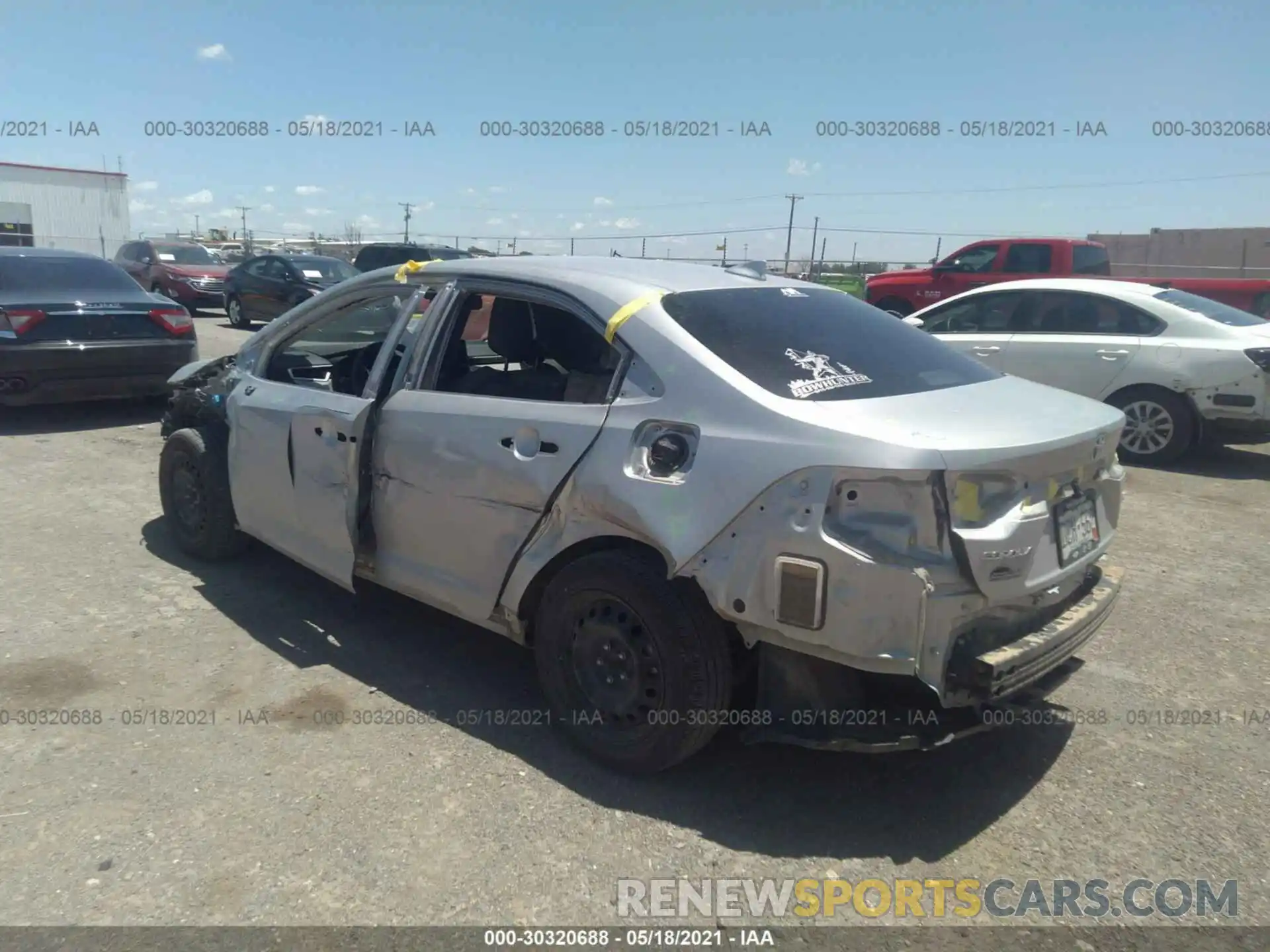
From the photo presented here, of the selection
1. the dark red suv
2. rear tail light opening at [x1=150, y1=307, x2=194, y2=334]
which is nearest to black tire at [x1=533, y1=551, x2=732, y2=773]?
rear tail light opening at [x1=150, y1=307, x2=194, y2=334]

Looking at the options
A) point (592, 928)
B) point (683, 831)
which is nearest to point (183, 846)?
point (592, 928)

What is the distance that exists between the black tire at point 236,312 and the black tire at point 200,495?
42.6 ft

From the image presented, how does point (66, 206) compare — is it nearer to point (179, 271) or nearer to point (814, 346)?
point (179, 271)

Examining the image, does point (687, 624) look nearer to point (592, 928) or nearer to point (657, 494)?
point (657, 494)

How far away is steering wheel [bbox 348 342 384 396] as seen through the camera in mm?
4703

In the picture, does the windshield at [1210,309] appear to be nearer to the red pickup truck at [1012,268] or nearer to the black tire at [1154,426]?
the black tire at [1154,426]

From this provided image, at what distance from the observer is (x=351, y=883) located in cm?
271

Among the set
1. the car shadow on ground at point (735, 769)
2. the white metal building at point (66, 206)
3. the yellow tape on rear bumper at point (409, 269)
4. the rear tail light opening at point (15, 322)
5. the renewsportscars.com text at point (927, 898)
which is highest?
the white metal building at point (66, 206)

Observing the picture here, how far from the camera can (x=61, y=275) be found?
8656mm

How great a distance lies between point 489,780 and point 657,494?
1.17 m

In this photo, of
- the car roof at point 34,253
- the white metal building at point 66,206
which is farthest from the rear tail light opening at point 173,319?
the white metal building at point 66,206

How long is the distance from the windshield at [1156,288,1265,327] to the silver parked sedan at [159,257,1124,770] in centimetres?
532

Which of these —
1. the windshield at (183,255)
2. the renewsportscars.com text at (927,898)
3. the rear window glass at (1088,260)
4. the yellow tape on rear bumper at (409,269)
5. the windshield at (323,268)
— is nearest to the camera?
the renewsportscars.com text at (927,898)

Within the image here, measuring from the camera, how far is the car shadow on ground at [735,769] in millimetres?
3016
